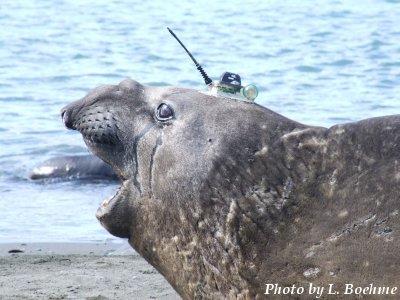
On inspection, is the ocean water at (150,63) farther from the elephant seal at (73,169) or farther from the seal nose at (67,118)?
the seal nose at (67,118)

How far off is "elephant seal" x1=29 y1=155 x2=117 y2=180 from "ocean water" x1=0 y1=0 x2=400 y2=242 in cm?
10

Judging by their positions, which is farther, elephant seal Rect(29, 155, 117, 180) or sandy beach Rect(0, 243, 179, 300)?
elephant seal Rect(29, 155, 117, 180)

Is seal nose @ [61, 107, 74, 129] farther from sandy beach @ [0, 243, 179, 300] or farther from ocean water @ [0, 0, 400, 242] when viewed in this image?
ocean water @ [0, 0, 400, 242]

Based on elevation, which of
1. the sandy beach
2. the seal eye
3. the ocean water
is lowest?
the ocean water

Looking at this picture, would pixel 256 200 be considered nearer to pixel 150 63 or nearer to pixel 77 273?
pixel 77 273

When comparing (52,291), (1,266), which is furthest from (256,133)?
(1,266)

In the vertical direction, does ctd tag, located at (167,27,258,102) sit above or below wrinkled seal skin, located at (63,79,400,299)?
above

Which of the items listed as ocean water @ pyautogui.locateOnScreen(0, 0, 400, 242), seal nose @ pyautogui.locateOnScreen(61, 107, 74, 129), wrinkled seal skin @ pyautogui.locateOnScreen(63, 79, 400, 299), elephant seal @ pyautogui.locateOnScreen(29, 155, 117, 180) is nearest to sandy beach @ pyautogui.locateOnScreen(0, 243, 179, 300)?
ocean water @ pyautogui.locateOnScreen(0, 0, 400, 242)

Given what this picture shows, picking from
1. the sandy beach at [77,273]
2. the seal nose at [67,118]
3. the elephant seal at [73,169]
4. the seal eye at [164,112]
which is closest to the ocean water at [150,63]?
the elephant seal at [73,169]

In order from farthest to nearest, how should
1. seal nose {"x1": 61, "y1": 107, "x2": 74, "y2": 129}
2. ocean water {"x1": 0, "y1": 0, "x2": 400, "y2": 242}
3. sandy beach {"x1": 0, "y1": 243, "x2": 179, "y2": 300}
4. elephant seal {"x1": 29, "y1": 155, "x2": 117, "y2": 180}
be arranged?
elephant seal {"x1": 29, "y1": 155, "x2": 117, "y2": 180}
ocean water {"x1": 0, "y1": 0, "x2": 400, "y2": 242}
sandy beach {"x1": 0, "y1": 243, "x2": 179, "y2": 300}
seal nose {"x1": 61, "y1": 107, "x2": 74, "y2": 129}

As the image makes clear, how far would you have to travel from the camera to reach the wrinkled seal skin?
15.7ft

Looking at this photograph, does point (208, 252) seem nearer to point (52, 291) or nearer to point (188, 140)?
point (188, 140)

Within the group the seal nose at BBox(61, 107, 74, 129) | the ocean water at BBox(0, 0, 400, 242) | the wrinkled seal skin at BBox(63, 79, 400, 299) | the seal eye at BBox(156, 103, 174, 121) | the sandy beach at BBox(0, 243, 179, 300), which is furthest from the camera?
the ocean water at BBox(0, 0, 400, 242)

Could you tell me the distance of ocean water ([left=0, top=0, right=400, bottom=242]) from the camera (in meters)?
11.0
